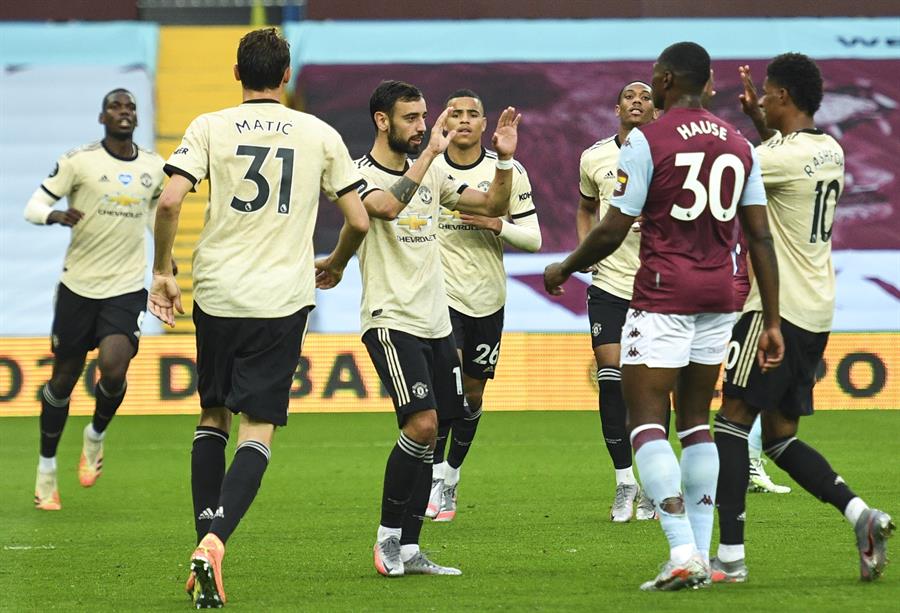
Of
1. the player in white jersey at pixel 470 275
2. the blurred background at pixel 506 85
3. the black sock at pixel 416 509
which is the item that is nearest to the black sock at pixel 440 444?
the player in white jersey at pixel 470 275

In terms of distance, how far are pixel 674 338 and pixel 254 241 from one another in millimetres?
1761

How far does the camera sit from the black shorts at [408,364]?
22.3 feet

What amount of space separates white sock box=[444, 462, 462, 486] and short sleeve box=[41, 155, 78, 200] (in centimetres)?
317

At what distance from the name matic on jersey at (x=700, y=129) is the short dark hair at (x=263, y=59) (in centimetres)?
166

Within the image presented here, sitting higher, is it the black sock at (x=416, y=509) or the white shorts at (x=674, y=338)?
the white shorts at (x=674, y=338)

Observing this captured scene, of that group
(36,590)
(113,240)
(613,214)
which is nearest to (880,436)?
(113,240)

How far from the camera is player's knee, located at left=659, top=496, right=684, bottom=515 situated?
5973mm

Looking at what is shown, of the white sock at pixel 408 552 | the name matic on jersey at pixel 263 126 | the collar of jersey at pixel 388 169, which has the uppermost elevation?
the name matic on jersey at pixel 263 126

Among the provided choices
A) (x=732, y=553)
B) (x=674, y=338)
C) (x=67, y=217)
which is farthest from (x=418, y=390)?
(x=67, y=217)

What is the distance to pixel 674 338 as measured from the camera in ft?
20.0

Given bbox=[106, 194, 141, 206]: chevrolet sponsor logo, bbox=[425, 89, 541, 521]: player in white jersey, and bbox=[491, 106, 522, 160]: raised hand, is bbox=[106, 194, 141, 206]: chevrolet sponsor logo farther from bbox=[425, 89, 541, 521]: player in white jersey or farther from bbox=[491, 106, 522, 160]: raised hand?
bbox=[491, 106, 522, 160]: raised hand

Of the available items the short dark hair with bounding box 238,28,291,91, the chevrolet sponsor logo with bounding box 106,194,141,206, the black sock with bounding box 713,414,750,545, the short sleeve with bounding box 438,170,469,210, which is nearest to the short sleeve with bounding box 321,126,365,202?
the short dark hair with bounding box 238,28,291,91

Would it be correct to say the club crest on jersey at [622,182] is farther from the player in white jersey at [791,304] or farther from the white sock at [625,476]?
the white sock at [625,476]

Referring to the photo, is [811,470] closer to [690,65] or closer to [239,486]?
[690,65]
